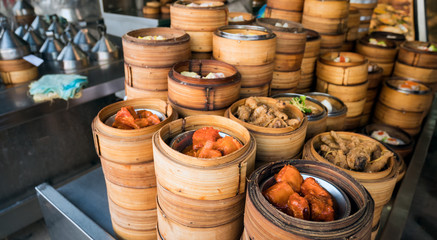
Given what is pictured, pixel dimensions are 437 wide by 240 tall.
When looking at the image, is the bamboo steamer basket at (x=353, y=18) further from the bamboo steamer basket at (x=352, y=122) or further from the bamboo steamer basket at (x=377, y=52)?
the bamboo steamer basket at (x=352, y=122)

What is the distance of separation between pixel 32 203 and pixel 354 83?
5.26 meters

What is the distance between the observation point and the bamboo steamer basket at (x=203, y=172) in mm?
1758

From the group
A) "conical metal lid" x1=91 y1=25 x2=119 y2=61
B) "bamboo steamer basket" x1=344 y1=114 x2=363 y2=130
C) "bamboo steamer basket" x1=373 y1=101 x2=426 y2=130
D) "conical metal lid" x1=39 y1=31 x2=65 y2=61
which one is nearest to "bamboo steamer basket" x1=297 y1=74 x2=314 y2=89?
"bamboo steamer basket" x1=344 y1=114 x2=363 y2=130

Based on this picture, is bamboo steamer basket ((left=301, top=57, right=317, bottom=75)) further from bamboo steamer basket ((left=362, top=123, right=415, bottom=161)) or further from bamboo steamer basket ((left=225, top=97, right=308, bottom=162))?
bamboo steamer basket ((left=225, top=97, right=308, bottom=162))

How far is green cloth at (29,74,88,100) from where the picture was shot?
4.35 m

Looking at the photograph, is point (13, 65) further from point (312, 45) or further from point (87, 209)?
point (312, 45)

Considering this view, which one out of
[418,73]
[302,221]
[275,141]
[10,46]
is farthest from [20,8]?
[418,73]

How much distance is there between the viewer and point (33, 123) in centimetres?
437

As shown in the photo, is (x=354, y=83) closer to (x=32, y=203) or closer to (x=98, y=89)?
(x=98, y=89)

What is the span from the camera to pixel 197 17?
323cm

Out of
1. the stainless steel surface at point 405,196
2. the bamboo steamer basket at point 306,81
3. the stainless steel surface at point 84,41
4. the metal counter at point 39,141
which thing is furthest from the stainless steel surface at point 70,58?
the stainless steel surface at point 405,196

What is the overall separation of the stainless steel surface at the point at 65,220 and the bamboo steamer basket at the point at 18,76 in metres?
2.35

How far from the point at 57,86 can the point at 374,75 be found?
5.33 m

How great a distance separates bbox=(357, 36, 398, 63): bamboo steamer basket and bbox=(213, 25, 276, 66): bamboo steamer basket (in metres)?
3.33
